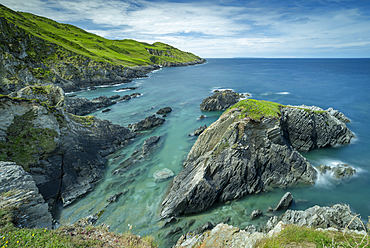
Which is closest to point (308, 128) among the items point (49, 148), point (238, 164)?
point (238, 164)

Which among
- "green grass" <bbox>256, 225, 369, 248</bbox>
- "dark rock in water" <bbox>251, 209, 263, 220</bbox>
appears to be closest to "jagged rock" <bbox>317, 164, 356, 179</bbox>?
"dark rock in water" <bbox>251, 209, 263, 220</bbox>

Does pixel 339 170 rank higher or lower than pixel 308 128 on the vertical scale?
lower

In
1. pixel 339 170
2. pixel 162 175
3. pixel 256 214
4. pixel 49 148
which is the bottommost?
pixel 256 214

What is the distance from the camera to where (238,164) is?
75.5 ft

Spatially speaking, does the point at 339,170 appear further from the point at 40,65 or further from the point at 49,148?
the point at 40,65

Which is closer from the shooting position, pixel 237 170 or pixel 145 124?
pixel 237 170

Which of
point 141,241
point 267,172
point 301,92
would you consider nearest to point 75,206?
point 141,241

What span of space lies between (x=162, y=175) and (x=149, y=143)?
33.4 ft

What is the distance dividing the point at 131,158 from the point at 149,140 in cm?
614

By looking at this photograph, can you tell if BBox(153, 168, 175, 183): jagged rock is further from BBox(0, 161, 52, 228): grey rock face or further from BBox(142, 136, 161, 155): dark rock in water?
BBox(0, 161, 52, 228): grey rock face

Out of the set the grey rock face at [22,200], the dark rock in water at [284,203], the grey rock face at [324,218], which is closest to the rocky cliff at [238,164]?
the dark rock in water at [284,203]

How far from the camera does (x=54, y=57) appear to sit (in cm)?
9812

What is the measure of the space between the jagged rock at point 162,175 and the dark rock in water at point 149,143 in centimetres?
666

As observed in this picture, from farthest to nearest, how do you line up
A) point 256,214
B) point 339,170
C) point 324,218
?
point 339,170 < point 256,214 < point 324,218
